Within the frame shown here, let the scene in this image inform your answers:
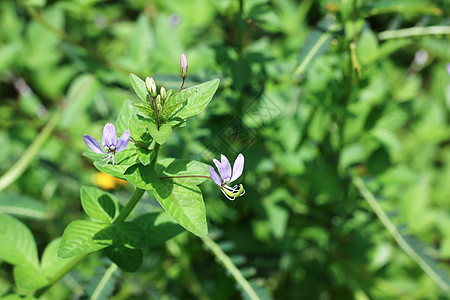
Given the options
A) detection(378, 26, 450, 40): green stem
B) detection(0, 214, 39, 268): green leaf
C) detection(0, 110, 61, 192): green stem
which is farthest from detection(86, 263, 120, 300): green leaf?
detection(378, 26, 450, 40): green stem

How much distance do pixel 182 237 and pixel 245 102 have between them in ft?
1.38

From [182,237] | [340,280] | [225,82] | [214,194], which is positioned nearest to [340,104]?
[225,82]

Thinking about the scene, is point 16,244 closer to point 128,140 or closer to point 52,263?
point 52,263

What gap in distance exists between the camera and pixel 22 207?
1.08 metres

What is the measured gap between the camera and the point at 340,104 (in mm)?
1124

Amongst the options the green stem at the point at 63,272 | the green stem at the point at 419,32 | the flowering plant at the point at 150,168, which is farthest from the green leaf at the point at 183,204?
the green stem at the point at 419,32

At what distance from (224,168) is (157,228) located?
0.21 m

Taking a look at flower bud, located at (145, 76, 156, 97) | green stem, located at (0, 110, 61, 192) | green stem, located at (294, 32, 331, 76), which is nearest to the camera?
flower bud, located at (145, 76, 156, 97)

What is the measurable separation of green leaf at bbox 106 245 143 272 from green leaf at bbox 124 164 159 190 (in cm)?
17

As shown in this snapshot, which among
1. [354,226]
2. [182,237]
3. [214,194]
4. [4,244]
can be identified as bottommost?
[354,226]

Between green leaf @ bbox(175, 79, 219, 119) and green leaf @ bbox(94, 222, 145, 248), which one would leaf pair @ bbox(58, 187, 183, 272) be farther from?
green leaf @ bbox(175, 79, 219, 119)

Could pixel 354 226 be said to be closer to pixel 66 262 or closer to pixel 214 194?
pixel 214 194

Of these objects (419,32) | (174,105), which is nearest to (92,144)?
(174,105)

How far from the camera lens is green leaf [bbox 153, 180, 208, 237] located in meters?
0.60
